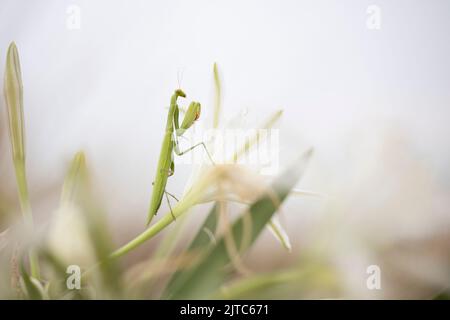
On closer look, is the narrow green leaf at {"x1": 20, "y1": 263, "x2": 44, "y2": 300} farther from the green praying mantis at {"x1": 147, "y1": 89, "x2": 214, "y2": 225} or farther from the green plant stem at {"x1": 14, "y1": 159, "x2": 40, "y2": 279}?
the green praying mantis at {"x1": 147, "y1": 89, "x2": 214, "y2": 225}

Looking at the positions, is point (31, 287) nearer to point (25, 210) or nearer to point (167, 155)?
point (25, 210)

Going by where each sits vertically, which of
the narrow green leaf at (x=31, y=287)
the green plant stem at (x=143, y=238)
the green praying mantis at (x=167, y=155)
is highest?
the green praying mantis at (x=167, y=155)

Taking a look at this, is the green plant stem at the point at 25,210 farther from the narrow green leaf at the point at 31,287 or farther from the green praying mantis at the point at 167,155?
the green praying mantis at the point at 167,155

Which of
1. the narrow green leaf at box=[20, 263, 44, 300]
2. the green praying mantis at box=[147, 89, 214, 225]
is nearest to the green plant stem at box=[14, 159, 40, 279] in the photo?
the narrow green leaf at box=[20, 263, 44, 300]

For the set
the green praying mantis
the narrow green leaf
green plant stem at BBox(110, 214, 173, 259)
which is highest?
the green praying mantis

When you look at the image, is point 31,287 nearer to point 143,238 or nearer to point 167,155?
point 143,238

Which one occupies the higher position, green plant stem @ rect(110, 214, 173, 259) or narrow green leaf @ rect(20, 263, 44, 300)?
green plant stem @ rect(110, 214, 173, 259)

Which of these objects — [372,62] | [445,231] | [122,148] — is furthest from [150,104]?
[445,231]

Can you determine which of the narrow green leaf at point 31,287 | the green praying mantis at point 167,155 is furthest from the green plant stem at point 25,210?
the green praying mantis at point 167,155

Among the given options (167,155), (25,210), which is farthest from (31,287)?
(167,155)

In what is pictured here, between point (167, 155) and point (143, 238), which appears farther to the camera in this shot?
point (167, 155)

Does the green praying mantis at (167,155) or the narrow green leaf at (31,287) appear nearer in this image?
the narrow green leaf at (31,287)

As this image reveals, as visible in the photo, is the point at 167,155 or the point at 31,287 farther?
the point at 167,155
